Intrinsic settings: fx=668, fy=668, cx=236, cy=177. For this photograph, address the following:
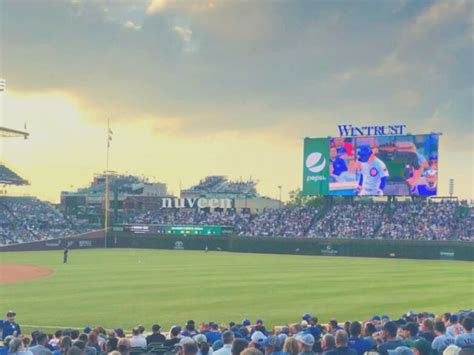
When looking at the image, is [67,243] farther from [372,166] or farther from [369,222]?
[372,166]

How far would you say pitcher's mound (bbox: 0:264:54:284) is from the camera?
3734 cm

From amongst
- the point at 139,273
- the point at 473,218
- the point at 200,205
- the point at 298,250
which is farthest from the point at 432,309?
the point at 200,205

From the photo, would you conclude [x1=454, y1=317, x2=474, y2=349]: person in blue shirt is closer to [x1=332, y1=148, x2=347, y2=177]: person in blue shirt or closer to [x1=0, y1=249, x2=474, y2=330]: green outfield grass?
[x1=0, y1=249, x2=474, y2=330]: green outfield grass

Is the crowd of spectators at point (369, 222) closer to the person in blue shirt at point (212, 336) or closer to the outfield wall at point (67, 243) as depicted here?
the outfield wall at point (67, 243)

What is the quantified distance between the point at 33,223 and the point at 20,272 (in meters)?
41.7

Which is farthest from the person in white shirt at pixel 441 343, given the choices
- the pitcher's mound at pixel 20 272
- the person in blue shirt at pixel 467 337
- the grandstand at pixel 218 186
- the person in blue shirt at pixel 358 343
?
the grandstand at pixel 218 186

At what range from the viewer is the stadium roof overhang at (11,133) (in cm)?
7537

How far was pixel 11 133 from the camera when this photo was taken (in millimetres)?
77562

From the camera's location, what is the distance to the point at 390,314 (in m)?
23.5

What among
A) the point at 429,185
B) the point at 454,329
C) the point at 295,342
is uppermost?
the point at 429,185

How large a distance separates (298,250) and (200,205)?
26.0m

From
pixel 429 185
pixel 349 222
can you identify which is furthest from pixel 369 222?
pixel 429 185

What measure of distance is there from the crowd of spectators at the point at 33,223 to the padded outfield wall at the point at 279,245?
462cm

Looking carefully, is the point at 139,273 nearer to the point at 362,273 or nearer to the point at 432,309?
the point at 362,273
